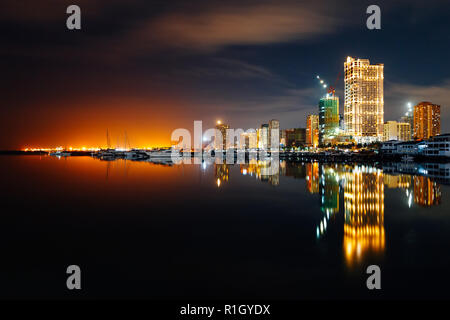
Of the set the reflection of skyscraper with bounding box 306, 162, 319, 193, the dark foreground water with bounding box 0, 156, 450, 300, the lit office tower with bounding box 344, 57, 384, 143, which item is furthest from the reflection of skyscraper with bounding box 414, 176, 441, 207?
the lit office tower with bounding box 344, 57, 384, 143

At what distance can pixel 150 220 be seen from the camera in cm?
1525

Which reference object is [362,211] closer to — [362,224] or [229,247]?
[362,224]

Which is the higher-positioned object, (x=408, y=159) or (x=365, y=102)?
(x=365, y=102)

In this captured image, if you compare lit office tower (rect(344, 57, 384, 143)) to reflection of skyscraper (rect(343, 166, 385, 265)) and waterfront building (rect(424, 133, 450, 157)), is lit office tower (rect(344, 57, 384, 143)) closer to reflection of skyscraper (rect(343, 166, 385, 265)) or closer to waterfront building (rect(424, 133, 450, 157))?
waterfront building (rect(424, 133, 450, 157))

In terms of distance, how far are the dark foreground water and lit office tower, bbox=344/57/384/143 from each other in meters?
174

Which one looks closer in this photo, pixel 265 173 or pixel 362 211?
pixel 362 211

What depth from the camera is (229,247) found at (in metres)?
10.9

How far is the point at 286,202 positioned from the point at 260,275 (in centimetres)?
1181

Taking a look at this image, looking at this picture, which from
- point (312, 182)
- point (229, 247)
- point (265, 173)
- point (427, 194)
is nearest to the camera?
point (229, 247)

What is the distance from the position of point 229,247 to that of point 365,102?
636 ft

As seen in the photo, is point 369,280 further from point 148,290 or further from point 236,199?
point 236,199

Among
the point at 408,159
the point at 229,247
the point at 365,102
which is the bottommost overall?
the point at 229,247

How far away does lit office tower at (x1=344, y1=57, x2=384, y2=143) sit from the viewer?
180 meters

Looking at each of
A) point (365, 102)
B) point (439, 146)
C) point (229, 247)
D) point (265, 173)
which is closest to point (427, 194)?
point (229, 247)
